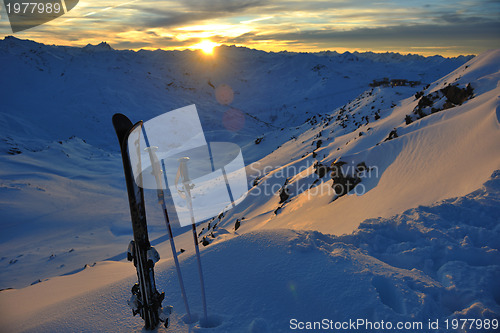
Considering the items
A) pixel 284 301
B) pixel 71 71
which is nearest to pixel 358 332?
pixel 284 301

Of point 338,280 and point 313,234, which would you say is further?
point 313,234

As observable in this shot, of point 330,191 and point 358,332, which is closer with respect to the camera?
point 358,332

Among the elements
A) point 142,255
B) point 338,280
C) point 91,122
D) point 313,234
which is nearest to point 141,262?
point 142,255

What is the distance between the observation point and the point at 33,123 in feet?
198

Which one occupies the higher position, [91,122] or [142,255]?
[142,255]

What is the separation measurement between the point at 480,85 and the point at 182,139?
5108cm

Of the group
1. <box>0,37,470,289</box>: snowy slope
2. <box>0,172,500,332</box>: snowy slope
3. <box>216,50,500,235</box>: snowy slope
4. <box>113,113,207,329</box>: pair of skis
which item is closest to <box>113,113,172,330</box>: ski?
<box>113,113,207,329</box>: pair of skis

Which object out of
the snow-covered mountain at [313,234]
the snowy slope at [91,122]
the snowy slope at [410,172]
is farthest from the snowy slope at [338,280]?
the snowy slope at [91,122]

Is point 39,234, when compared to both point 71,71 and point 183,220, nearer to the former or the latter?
point 183,220

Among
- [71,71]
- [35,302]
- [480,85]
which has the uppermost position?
[71,71]

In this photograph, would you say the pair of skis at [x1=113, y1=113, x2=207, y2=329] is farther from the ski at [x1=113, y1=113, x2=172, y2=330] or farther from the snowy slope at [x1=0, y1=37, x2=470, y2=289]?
the snowy slope at [x1=0, y1=37, x2=470, y2=289]

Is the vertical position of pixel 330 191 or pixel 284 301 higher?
pixel 284 301

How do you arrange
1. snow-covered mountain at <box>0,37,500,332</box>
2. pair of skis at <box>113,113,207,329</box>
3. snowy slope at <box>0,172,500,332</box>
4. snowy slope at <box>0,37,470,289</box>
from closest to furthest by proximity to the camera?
pair of skis at <box>113,113,207,329</box>, snowy slope at <box>0,172,500,332</box>, snow-covered mountain at <box>0,37,500,332</box>, snowy slope at <box>0,37,470,289</box>

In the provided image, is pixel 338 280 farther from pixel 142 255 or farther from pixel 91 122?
pixel 91 122
